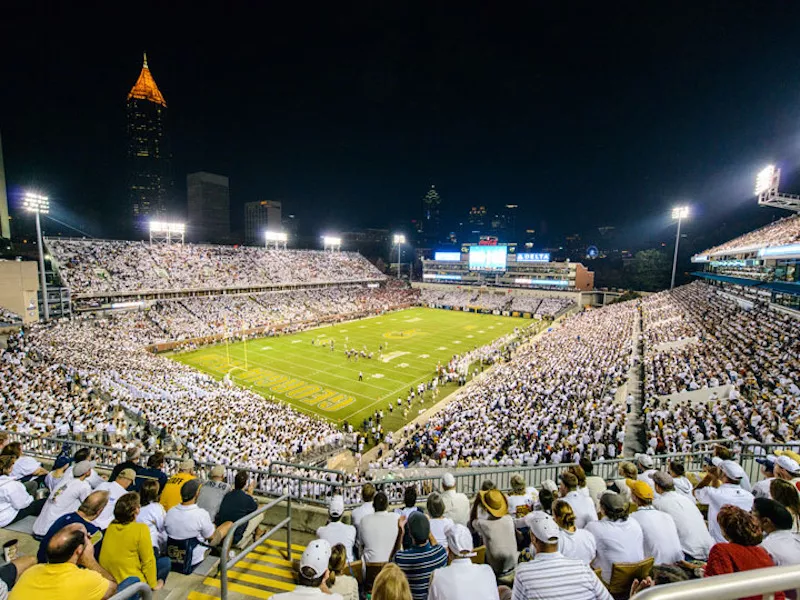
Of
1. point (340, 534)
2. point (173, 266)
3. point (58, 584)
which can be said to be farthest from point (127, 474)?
point (173, 266)

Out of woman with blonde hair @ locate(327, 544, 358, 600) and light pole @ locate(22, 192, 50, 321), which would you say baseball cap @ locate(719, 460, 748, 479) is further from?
light pole @ locate(22, 192, 50, 321)

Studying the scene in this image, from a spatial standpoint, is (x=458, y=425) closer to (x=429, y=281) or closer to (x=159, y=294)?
(x=159, y=294)

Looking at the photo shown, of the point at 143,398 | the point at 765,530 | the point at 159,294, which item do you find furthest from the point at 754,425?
the point at 159,294

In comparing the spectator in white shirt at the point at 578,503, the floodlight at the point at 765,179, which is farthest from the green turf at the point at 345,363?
the floodlight at the point at 765,179

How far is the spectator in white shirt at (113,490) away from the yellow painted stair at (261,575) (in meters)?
1.56

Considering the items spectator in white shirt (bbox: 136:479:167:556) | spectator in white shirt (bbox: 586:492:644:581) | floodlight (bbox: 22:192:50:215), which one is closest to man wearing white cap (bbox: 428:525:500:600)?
spectator in white shirt (bbox: 586:492:644:581)

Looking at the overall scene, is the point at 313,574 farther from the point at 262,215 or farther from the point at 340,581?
the point at 262,215

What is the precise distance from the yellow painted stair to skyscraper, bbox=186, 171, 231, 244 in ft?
568

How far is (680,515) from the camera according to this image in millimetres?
4484

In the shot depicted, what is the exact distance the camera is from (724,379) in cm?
1562

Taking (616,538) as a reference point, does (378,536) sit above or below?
below

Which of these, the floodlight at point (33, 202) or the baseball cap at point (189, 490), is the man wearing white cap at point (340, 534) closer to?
the baseball cap at point (189, 490)

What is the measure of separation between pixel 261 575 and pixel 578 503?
3999 mm

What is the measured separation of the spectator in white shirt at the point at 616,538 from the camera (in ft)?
12.6
